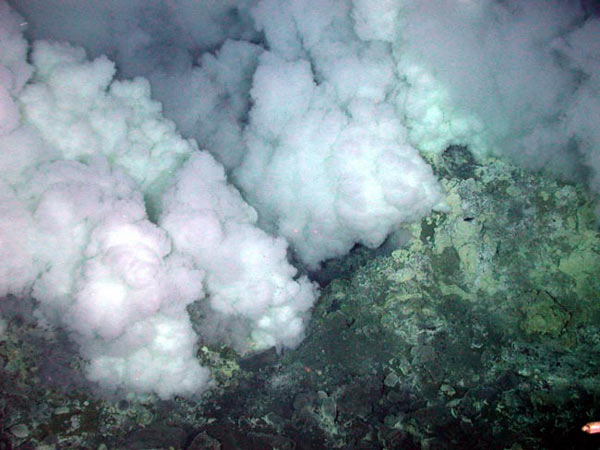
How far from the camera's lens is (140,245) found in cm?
2156

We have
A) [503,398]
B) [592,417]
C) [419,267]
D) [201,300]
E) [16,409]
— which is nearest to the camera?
[592,417]

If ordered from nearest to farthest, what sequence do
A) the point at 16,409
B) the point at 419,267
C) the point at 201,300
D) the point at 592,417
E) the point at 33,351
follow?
1. the point at 592,417
2. the point at 16,409
3. the point at 33,351
4. the point at 419,267
5. the point at 201,300

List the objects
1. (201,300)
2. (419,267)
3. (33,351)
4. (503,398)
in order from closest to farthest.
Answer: (503,398)
(33,351)
(419,267)
(201,300)

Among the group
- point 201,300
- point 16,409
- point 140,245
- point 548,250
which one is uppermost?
point 548,250

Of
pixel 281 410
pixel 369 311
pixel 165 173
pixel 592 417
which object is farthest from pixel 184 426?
pixel 592 417

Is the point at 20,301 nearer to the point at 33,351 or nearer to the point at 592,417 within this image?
the point at 33,351

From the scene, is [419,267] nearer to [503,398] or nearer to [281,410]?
[503,398]

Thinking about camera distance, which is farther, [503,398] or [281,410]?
[281,410]

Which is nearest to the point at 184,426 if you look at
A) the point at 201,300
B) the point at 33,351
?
the point at 201,300

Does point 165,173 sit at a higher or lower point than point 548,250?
lower

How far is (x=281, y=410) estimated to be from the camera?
1936 cm

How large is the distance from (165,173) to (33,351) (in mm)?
11676

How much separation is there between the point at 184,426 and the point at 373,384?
29.7ft

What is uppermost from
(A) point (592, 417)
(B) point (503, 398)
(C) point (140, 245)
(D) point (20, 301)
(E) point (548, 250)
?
(E) point (548, 250)
